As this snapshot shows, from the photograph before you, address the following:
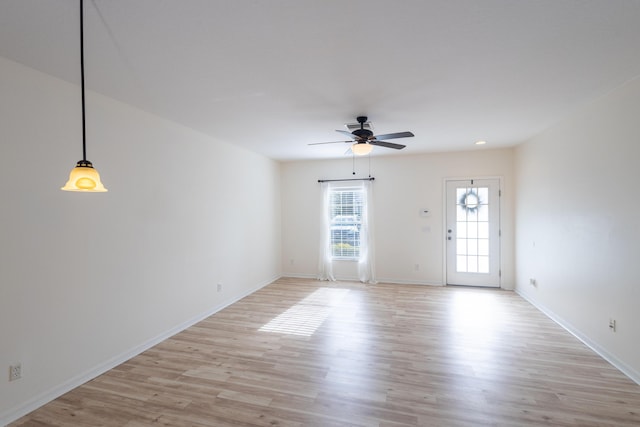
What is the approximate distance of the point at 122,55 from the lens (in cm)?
211

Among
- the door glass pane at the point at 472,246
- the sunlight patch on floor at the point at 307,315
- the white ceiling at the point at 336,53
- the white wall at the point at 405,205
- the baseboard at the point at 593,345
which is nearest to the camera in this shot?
the white ceiling at the point at 336,53

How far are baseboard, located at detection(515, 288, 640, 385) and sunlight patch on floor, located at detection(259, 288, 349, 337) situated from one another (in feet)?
9.51

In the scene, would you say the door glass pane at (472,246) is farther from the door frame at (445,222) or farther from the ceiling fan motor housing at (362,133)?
the ceiling fan motor housing at (362,133)

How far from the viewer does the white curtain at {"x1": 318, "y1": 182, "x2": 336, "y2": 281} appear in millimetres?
6312

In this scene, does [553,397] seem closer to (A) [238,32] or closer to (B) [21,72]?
(A) [238,32]

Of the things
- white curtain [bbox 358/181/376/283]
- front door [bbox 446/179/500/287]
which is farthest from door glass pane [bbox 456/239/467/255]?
white curtain [bbox 358/181/376/283]

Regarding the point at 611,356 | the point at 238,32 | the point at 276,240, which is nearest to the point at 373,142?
the point at 238,32

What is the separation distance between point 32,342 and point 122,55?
7.30ft

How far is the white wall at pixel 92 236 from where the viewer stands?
7.15 ft

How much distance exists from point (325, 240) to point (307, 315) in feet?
7.58

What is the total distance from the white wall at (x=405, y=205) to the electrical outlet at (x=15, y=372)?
15.6 ft

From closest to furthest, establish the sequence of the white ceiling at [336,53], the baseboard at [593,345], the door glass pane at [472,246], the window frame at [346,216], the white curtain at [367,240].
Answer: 1. the white ceiling at [336,53]
2. the baseboard at [593,345]
3. the door glass pane at [472,246]
4. the white curtain at [367,240]
5. the window frame at [346,216]

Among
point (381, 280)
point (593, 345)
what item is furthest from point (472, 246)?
point (593, 345)

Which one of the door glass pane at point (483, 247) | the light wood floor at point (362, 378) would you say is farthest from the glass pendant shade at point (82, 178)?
the door glass pane at point (483, 247)
